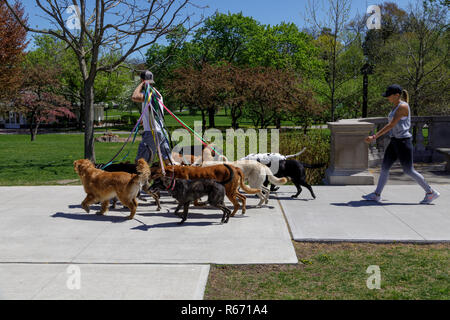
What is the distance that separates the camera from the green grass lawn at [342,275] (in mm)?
4105

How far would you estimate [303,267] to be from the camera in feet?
15.8

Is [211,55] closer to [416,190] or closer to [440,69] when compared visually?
[440,69]

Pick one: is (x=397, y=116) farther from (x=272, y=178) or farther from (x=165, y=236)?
(x=165, y=236)

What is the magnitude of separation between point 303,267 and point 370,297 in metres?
0.96

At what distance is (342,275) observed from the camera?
4.57 metres

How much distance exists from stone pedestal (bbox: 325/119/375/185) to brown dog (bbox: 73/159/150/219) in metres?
4.87

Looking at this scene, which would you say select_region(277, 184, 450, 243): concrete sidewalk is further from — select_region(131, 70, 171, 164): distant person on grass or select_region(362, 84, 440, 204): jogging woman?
select_region(131, 70, 171, 164): distant person on grass

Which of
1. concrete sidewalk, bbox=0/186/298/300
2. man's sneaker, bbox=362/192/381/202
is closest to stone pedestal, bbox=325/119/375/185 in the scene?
man's sneaker, bbox=362/192/381/202

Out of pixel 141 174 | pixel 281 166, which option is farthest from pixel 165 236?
pixel 281 166

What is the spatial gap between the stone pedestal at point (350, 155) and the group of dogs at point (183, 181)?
78.6 inches

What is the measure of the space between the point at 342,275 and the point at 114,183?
388cm

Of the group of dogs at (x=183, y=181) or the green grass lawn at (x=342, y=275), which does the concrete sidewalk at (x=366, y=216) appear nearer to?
the green grass lawn at (x=342, y=275)

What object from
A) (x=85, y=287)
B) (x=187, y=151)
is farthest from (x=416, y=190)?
(x=85, y=287)

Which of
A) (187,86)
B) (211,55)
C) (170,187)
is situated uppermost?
(211,55)
